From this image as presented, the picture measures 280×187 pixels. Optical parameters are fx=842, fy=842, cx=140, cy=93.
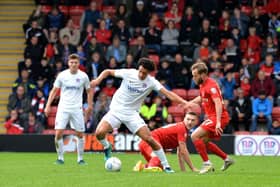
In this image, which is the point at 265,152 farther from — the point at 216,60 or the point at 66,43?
the point at 66,43

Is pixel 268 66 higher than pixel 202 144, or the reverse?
pixel 268 66

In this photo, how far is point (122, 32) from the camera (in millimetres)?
28516

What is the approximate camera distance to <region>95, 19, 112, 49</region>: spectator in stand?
2859cm

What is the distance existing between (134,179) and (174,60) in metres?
14.8

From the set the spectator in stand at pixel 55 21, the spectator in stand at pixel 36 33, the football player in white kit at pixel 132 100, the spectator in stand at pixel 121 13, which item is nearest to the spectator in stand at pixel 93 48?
the spectator in stand at pixel 121 13

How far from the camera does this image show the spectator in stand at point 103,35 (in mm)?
28594

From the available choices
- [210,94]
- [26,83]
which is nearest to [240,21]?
[26,83]

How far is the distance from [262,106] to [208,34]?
12.3ft

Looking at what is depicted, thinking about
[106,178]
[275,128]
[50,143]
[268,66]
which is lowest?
[50,143]

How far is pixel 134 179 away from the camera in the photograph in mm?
13172

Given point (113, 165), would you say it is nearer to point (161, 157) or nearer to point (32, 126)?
point (161, 157)

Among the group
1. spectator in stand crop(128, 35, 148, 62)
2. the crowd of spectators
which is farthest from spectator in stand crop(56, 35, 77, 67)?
spectator in stand crop(128, 35, 148, 62)

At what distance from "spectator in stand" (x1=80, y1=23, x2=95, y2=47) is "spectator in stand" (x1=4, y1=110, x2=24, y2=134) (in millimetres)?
3705

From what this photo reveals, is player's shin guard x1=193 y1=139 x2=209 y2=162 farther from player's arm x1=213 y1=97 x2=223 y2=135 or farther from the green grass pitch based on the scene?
the green grass pitch
